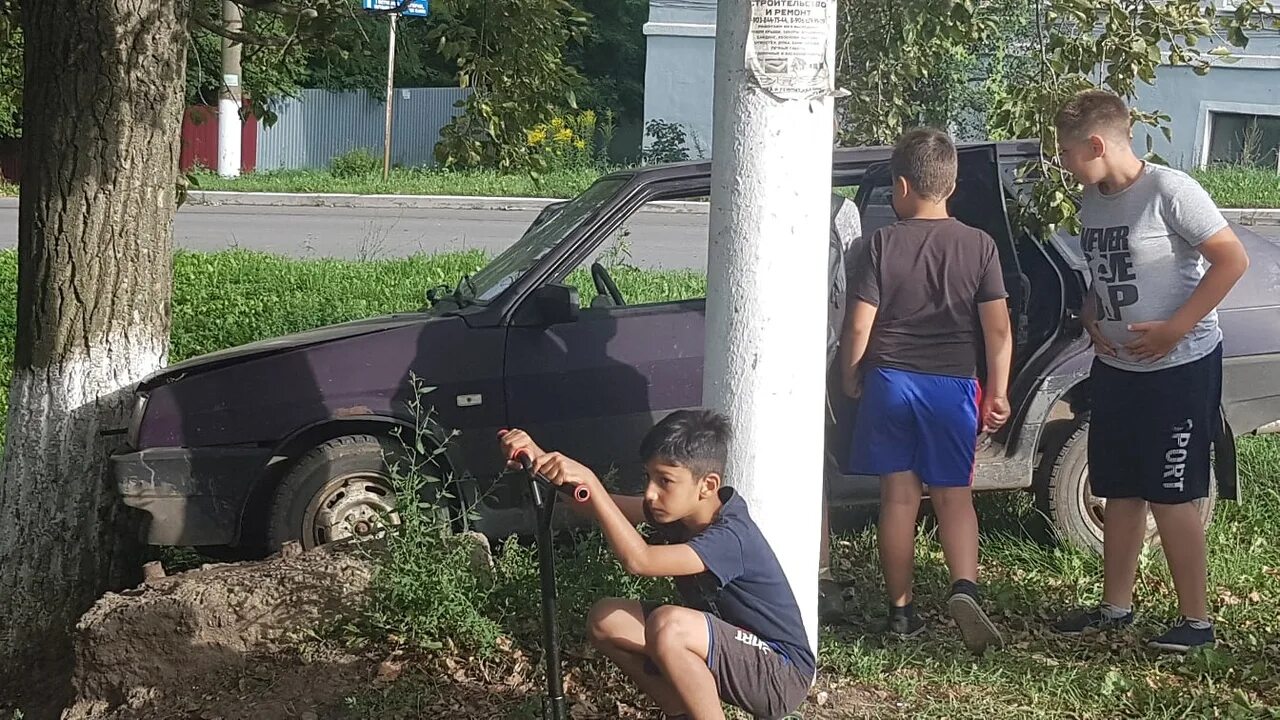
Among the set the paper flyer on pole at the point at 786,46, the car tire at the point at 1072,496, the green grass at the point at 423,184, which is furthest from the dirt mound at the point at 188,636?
the green grass at the point at 423,184

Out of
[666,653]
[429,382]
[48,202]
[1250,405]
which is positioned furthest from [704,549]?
[1250,405]

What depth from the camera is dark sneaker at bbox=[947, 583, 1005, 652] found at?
13.8 feet

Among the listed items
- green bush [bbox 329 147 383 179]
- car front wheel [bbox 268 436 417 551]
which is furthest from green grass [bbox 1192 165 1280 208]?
car front wheel [bbox 268 436 417 551]

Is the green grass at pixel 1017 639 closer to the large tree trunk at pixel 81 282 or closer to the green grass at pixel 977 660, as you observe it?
the green grass at pixel 977 660

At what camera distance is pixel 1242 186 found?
19000mm

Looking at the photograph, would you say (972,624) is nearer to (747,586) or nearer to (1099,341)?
(1099,341)

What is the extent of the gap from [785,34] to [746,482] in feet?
3.84

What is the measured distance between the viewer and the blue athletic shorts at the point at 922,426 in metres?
4.48

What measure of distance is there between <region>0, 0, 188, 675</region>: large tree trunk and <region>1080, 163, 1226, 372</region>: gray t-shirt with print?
320cm

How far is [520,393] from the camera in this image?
203 inches

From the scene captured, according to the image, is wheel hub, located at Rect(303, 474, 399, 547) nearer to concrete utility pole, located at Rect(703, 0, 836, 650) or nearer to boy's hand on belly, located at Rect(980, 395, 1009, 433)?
concrete utility pole, located at Rect(703, 0, 836, 650)

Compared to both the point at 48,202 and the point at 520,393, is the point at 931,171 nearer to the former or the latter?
the point at 520,393

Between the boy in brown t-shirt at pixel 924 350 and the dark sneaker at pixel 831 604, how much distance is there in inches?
7.6

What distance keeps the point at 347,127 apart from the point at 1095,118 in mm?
29723
